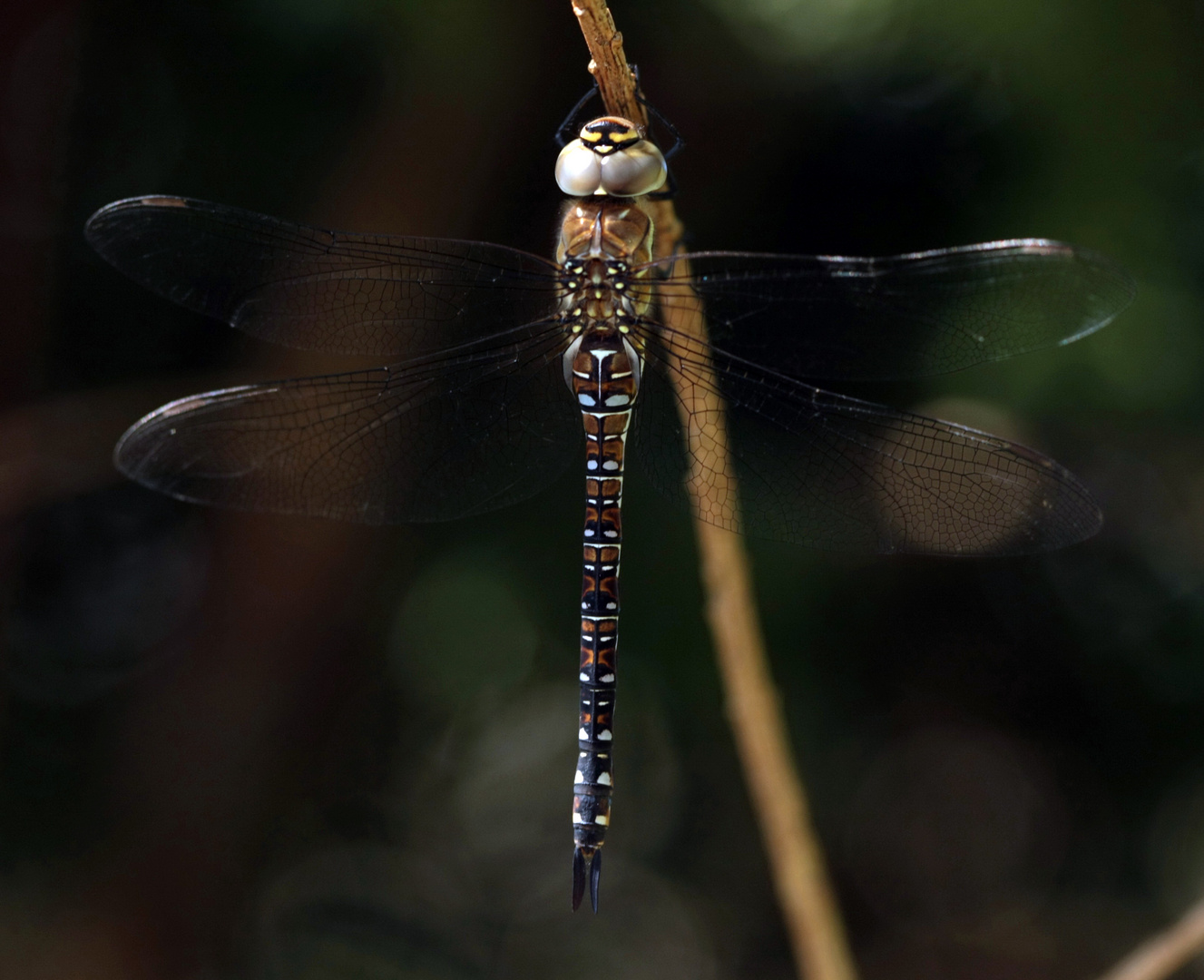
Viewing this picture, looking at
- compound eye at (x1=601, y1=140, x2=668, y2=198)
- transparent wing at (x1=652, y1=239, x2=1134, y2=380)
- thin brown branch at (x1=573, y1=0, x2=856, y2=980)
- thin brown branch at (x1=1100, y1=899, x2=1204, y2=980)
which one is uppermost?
compound eye at (x1=601, y1=140, x2=668, y2=198)

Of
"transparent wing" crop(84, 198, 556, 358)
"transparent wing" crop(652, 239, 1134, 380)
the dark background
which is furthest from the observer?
the dark background

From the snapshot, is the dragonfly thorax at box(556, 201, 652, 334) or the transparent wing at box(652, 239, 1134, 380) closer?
the transparent wing at box(652, 239, 1134, 380)

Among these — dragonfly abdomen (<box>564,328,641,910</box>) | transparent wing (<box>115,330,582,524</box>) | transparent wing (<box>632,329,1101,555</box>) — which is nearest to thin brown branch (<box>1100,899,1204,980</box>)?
transparent wing (<box>632,329,1101,555</box>)

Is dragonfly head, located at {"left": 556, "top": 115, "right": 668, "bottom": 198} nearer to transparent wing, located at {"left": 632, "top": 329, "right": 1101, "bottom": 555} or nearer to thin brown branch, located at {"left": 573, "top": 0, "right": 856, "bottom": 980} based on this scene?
thin brown branch, located at {"left": 573, "top": 0, "right": 856, "bottom": 980}

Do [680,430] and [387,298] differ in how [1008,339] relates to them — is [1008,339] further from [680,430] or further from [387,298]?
[387,298]

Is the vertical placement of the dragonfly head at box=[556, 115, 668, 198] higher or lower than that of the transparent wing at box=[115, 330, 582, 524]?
higher

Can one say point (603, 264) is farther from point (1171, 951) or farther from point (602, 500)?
point (1171, 951)

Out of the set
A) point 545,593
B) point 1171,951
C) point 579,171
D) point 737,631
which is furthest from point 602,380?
point 1171,951
